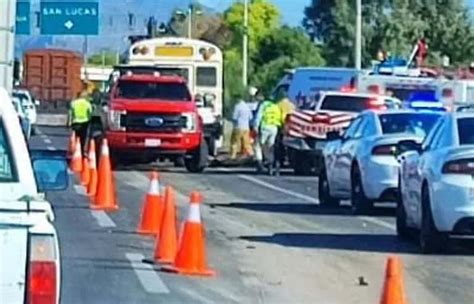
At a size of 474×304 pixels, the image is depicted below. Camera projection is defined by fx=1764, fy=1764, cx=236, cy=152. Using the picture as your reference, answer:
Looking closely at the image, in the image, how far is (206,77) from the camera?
43.9m

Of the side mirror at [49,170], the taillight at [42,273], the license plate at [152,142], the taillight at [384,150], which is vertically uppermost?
the side mirror at [49,170]

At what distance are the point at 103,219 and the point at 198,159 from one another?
14.5m

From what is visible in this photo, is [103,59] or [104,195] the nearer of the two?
[104,195]

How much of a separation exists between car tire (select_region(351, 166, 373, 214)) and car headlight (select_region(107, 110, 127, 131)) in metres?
12.4

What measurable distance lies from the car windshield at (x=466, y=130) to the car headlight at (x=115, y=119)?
17.7m

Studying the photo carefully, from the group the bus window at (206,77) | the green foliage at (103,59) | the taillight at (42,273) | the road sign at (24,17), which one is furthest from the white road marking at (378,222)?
the green foliage at (103,59)

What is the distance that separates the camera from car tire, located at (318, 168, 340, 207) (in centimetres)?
2602

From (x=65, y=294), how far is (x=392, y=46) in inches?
2629

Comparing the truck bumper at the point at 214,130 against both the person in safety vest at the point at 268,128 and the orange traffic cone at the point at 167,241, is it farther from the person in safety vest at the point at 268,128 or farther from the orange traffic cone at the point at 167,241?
the orange traffic cone at the point at 167,241

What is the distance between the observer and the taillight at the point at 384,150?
2270 centimetres

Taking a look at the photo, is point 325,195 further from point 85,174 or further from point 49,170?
point 49,170

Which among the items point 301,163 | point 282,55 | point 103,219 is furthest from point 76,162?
point 282,55

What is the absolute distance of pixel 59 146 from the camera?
4938 centimetres

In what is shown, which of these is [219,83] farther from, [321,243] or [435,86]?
[321,243]
